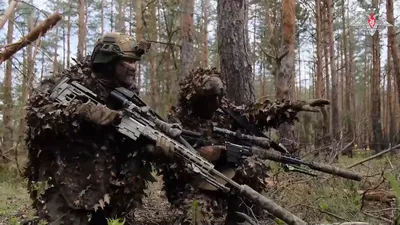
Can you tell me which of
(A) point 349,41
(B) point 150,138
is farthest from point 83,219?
(A) point 349,41

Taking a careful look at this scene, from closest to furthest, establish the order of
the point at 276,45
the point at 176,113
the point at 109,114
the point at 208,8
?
the point at 109,114, the point at 176,113, the point at 276,45, the point at 208,8

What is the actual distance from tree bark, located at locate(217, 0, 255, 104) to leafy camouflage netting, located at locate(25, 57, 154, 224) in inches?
61.5

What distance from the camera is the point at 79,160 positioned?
364 cm

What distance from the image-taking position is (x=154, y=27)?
17.4 meters

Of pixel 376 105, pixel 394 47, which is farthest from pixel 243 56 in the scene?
pixel 376 105

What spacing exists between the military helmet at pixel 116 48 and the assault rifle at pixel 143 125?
29 cm

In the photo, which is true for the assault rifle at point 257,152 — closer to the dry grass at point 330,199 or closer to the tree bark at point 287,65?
the dry grass at point 330,199

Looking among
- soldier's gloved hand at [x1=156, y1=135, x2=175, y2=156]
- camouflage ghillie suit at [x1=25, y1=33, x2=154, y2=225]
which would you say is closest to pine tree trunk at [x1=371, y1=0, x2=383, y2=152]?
camouflage ghillie suit at [x1=25, y1=33, x2=154, y2=225]

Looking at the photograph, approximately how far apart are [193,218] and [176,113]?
114 centimetres

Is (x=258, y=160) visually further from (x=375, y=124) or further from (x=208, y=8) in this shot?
(x=208, y=8)

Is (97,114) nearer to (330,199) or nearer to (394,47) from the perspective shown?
(330,199)

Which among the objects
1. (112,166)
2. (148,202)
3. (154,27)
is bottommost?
(148,202)

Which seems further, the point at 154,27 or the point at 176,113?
the point at 154,27

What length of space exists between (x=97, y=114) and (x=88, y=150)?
1.60 feet
